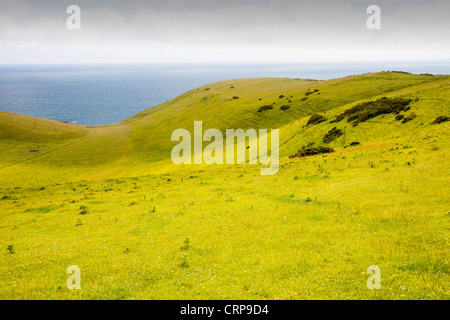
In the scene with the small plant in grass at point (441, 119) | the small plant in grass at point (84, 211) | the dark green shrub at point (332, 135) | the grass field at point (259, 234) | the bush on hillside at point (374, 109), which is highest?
the bush on hillside at point (374, 109)

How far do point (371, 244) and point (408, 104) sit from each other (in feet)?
177

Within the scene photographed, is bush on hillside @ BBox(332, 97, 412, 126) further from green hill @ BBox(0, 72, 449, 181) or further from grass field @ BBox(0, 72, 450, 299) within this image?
grass field @ BBox(0, 72, 450, 299)

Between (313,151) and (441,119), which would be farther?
(313,151)

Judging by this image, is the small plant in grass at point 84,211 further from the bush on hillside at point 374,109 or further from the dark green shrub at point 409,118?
the dark green shrub at point 409,118

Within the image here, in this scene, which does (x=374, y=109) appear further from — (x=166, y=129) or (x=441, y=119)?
(x=166, y=129)

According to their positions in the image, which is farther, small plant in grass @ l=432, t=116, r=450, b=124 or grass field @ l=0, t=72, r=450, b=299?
small plant in grass @ l=432, t=116, r=450, b=124

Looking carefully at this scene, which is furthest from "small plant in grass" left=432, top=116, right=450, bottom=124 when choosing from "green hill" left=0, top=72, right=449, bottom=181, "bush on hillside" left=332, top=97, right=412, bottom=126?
"green hill" left=0, top=72, right=449, bottom=181

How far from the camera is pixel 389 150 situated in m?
35.1

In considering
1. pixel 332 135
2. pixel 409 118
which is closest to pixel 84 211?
pixel 332 135

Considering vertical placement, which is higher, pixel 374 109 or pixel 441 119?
pixel 374 109

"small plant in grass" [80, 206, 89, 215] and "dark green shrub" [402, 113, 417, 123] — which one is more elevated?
"dark green shrub" [402, 113, 417, 123]

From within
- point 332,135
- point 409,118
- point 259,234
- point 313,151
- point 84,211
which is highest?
point 409,118

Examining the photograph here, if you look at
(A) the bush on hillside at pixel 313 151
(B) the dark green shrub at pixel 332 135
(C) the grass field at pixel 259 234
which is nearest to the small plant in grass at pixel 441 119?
(C) the grass field at pixel 259 234
